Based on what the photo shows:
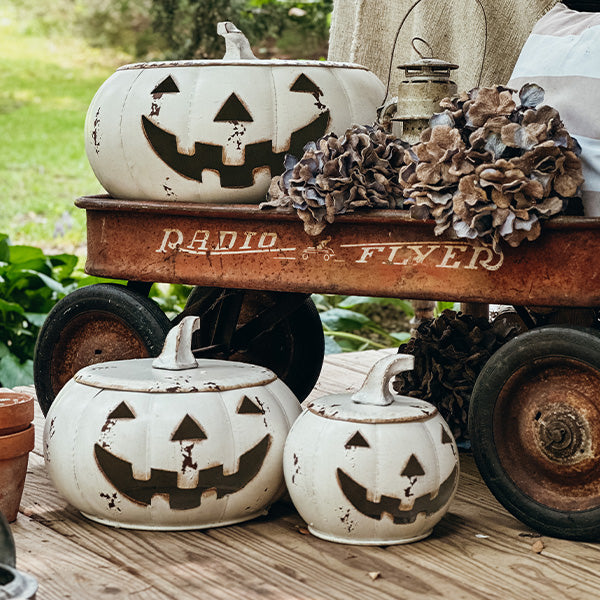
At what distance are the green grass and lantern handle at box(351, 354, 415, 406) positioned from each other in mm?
5055

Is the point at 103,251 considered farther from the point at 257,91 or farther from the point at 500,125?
the point at 500,125

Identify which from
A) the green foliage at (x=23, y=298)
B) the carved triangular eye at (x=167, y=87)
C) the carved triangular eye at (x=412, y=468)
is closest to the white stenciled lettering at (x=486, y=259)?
the carved triangular eye at (x=412, y=468)

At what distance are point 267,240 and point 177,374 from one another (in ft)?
1.21

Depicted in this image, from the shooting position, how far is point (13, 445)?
6.92 feet

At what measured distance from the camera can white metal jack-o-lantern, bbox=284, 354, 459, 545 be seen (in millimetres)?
1986

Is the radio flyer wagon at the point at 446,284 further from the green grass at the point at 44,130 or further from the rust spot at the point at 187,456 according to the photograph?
the green grass at the point at 44,130

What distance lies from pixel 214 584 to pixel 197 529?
256 millimetres

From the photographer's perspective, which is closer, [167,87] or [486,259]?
[486,259]

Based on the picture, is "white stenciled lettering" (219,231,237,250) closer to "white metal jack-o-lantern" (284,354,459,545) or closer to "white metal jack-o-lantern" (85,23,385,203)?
"white metal jack-o-lantern" (85,23,385,203)

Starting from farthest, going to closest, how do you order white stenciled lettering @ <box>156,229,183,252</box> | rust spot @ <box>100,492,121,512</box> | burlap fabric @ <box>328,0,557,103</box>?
burlap fabric @ <box>328,0,557,103</box>
white stenciled lettering @ <box>156,229,183,252</box>
rust spot @ <box>100,492,121,512</box>

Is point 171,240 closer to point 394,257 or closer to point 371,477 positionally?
point 394,257

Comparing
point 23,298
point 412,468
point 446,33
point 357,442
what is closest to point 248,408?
point 357,442

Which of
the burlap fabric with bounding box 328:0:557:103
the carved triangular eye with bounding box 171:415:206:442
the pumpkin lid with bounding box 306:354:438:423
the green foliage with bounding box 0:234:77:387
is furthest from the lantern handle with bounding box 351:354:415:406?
the green foliage with bounding box 0:234:77:387

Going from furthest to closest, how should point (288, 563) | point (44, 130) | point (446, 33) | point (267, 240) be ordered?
point (44, 130), point (446, 33), point (267, 240), point (288, 563)
